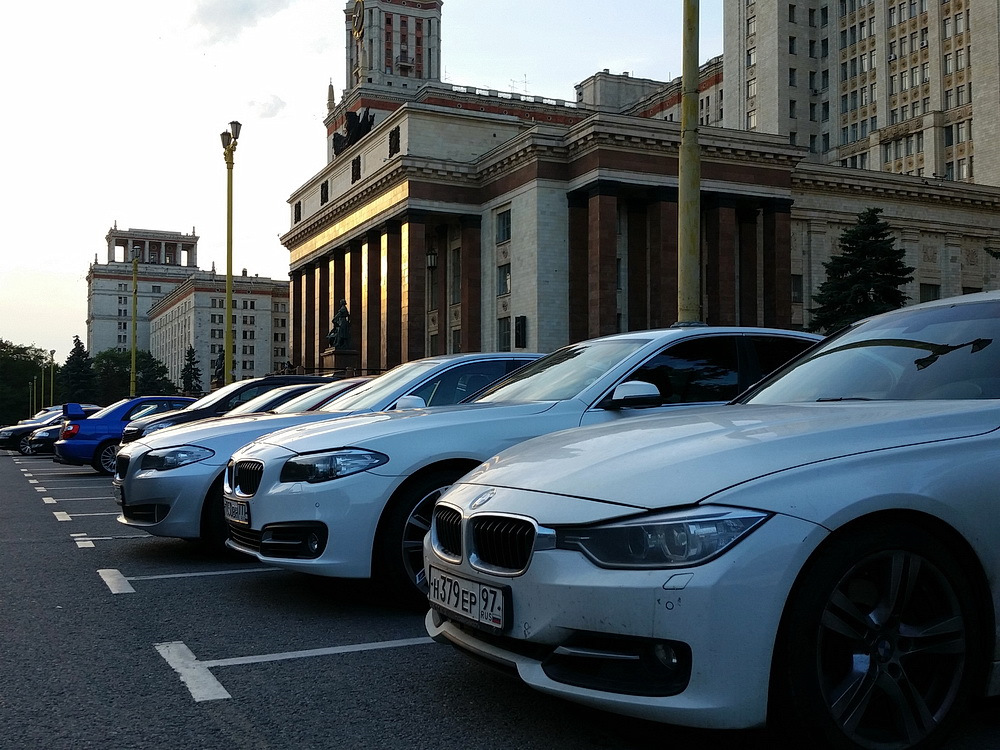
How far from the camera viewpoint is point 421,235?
173 ft

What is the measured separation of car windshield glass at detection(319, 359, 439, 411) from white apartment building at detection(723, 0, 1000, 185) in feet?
210

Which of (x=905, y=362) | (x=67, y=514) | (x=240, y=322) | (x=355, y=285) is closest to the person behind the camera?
(x=905, y=362)

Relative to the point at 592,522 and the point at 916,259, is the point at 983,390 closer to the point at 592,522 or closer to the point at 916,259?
the point at 592,522

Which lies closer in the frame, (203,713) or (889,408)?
(889,408)

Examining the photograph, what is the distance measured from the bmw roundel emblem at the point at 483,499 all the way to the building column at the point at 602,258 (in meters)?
41.6

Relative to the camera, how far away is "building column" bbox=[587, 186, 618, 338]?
45438 millimetres

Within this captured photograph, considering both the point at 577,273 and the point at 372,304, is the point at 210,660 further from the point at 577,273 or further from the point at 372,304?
the point at 372,304

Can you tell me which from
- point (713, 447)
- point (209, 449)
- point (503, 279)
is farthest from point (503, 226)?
point (713, 447)

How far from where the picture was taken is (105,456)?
63.7 feet

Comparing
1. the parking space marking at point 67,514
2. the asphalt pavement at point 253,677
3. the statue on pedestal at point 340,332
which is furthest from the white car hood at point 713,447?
the statue on pedestal at point 340,332

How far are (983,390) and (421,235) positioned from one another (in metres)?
49.8

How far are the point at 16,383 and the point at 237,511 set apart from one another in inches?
5527

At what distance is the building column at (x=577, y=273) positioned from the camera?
48.7 m

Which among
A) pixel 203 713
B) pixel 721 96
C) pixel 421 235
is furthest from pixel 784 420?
pixel 721 96
